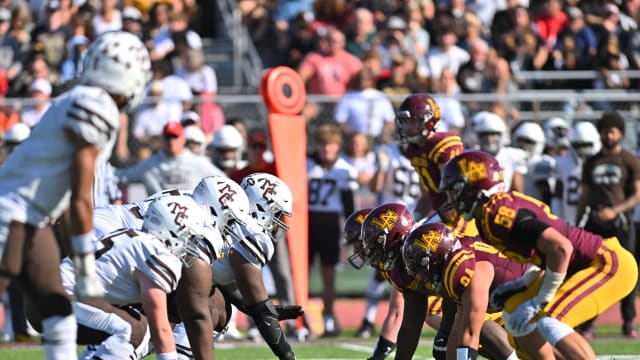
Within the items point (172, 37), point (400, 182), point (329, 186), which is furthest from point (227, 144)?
point (172, 37)

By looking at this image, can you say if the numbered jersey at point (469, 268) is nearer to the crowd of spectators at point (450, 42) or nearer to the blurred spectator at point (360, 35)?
the crowd of spectators at point (450, 42)

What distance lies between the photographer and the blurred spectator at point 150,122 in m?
12.9

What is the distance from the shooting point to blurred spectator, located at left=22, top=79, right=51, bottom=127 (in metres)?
12.6

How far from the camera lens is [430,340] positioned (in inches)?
430

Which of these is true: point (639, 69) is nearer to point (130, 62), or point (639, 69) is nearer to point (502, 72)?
point (502, 72)

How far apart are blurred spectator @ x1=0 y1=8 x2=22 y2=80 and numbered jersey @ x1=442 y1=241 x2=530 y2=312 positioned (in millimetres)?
8265

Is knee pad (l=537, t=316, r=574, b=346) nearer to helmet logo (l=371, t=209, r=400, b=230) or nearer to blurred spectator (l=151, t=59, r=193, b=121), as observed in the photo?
helmet logo (l=371, t=209, r=400, b=230)

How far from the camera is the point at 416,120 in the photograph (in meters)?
9.04

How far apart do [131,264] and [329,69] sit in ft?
26.2

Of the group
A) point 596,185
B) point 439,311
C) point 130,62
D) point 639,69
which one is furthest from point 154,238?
point 639,69

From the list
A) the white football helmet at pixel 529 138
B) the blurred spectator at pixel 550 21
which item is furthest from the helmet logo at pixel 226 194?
the blurred spectator at pixel 550 21

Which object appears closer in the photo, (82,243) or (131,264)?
A: (82,243)

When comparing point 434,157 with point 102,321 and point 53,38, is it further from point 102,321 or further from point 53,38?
point 53,38

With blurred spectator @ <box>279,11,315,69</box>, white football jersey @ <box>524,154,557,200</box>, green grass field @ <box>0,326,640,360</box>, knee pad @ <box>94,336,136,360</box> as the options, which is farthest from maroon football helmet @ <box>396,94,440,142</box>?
blurred spectator @ <box>279,11,315,69</box>
